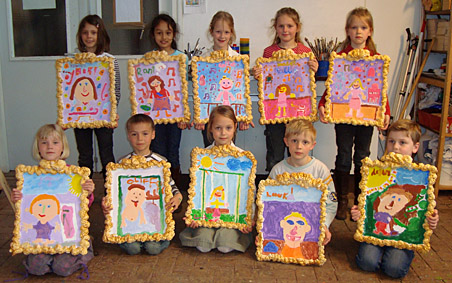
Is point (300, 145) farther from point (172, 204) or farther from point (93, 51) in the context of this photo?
point (93, 51)

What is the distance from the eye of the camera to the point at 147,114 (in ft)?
10.7

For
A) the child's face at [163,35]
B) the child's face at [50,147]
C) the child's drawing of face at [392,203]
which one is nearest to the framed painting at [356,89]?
the child's drawing of face at [392,203]

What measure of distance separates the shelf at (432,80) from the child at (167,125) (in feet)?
7.25

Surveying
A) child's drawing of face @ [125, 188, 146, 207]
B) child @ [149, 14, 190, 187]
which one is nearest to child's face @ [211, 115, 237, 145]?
child @ [149, 14, 190, 187]

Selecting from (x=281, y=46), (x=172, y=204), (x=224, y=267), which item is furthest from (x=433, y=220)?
(x=281, y=46)

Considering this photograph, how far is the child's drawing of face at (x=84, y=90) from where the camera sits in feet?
10.6

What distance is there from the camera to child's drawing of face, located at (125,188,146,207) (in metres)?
2.73

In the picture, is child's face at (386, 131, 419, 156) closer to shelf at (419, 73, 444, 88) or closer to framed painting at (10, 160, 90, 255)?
shelf at (419, 73, 444, 88)

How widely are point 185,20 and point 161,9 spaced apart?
0.27 metres

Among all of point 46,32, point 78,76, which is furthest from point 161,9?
point 78,76

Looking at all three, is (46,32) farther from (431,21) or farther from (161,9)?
(431,21)

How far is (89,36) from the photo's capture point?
331 cm

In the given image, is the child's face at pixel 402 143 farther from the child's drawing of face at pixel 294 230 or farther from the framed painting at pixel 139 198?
the framed painting at pixel 139 198

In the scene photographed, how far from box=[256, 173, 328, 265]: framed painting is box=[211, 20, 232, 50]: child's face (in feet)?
3.94
